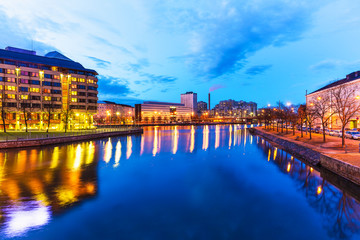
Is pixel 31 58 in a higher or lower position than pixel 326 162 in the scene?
higher

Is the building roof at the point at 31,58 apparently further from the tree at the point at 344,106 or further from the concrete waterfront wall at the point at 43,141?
the tree at the point at 344,106

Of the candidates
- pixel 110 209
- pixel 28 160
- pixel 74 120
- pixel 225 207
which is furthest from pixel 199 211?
pixel 74 120

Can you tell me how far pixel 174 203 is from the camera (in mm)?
16797

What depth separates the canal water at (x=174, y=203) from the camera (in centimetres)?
1246

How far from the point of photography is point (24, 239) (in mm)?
11266

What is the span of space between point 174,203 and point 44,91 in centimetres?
8895

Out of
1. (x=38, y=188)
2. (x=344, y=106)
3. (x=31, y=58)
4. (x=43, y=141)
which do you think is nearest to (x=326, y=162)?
(x=344, y=106)

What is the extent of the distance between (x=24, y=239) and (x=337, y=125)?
8901 cm

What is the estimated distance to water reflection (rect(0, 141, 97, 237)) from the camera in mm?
13336

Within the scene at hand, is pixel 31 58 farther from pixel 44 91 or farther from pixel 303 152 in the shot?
pixel 303 152

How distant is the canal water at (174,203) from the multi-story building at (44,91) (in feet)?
179

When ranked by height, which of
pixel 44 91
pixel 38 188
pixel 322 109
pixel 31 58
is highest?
pixel 31 58

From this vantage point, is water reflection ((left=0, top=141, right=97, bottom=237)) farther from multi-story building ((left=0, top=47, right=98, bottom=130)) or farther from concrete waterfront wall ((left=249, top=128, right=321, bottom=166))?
multi-story building ((left=0, top=47, right=98, bottom=130))

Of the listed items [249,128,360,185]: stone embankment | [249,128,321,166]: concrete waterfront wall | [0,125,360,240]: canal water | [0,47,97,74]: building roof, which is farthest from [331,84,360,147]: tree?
[0,47,97,74]: building roof
